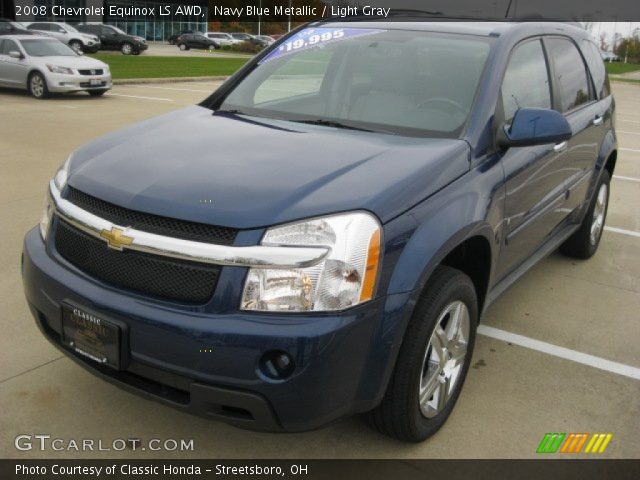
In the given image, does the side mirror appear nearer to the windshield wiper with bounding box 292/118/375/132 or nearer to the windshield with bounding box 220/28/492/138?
the windshield with bounding box 220/28/492/138

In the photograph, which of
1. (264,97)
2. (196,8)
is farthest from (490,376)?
(196,8)

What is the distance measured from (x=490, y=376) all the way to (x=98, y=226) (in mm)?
2123

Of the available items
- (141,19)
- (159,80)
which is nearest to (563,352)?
(159,80)

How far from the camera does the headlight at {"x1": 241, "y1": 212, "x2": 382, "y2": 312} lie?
2.34 metres

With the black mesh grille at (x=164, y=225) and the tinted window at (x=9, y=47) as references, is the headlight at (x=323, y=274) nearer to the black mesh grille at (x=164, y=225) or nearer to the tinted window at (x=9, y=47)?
the black mesh grille at (x=164, y=225)

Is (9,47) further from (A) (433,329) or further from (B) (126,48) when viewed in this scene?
Result: (B) (126,48)

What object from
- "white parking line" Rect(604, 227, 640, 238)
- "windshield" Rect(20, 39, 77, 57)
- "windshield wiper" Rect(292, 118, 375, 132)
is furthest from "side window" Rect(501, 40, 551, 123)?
"windshield" Rect(20, 39, 77, 57)

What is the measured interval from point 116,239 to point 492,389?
2.00m

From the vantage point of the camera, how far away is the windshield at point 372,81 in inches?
133

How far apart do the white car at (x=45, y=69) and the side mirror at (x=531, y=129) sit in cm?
1391

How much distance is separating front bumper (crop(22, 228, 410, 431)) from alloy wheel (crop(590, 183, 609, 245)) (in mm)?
3451

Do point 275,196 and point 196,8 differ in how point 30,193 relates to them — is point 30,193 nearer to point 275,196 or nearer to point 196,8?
point 275,196

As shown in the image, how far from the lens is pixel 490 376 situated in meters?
3.58

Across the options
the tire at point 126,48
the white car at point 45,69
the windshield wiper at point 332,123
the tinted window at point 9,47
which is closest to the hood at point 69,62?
the white car at point 45,69
